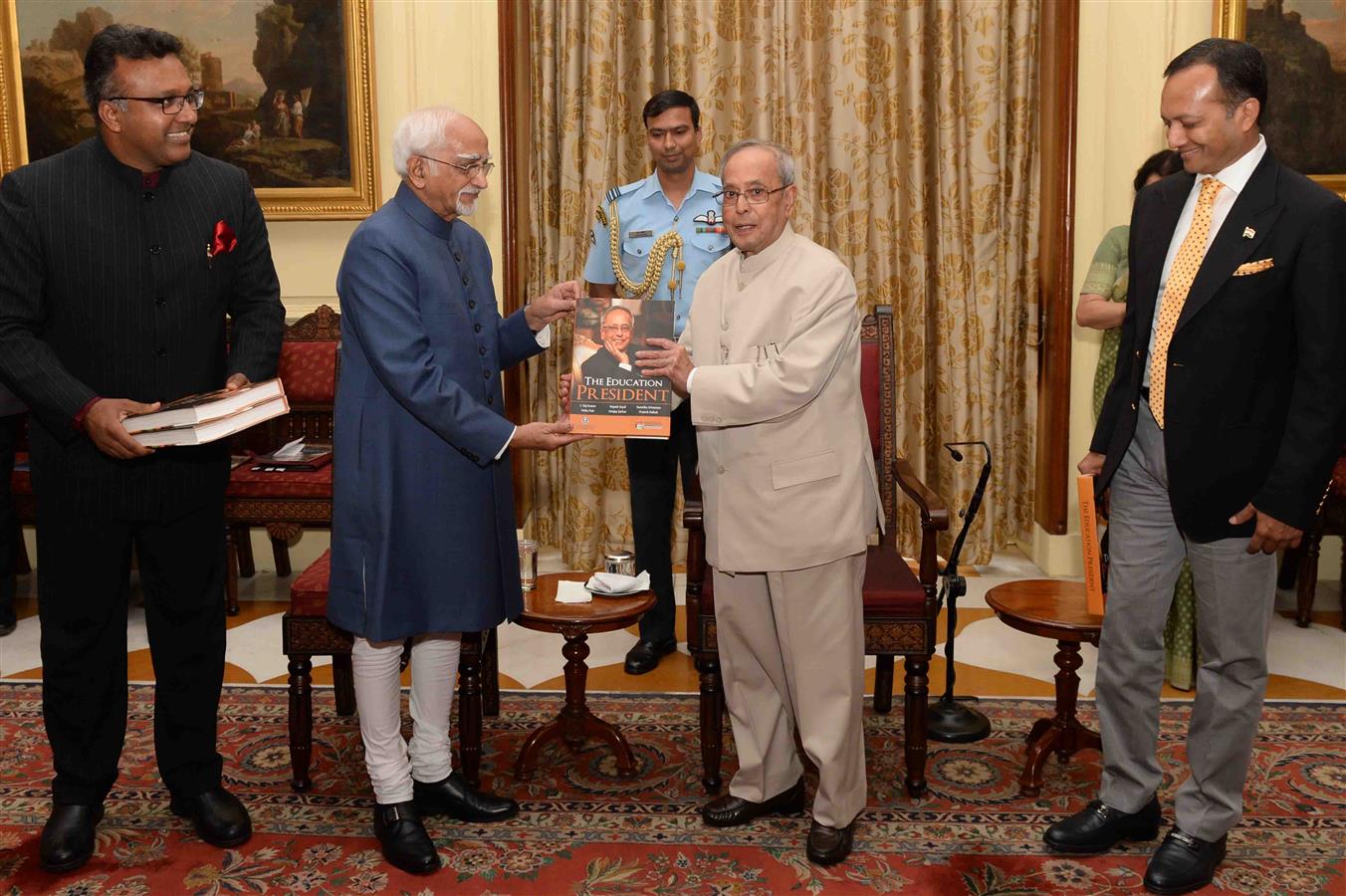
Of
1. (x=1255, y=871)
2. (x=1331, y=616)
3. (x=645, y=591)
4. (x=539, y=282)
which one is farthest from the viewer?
(x=539, y=282)

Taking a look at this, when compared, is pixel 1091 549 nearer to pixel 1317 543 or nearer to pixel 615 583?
pixel 615 583

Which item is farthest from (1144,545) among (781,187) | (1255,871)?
(781,187)

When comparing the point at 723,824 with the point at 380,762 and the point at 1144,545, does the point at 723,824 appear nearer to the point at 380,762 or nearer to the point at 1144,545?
the point at 380,762

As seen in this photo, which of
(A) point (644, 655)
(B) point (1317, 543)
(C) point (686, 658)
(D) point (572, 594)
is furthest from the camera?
(B) point (1317, 543)

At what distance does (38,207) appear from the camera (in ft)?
9.85

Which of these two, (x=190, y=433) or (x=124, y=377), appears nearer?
(x=190, y=433)

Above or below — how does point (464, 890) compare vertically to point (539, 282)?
below

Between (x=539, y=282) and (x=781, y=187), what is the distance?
3162 mm

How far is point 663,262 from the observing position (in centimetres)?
462

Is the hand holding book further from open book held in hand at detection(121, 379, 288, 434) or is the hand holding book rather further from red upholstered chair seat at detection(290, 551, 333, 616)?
red upholstered chair seat at detection(290, 551, 333, 616)

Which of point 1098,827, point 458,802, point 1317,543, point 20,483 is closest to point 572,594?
point 458,802

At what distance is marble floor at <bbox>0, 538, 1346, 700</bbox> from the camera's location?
181 inches

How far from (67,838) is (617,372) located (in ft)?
6.22

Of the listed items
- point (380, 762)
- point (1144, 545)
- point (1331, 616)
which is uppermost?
point (1144, 545)
